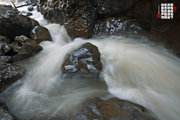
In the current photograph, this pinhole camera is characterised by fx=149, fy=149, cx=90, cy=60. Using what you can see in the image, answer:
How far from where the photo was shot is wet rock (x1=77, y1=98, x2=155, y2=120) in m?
2.54

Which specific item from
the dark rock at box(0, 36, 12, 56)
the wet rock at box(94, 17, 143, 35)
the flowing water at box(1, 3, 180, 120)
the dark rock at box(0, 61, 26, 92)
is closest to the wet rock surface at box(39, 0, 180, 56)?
the wet rock at box(94, 17, 143, 35)

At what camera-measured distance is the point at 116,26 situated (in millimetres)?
5836

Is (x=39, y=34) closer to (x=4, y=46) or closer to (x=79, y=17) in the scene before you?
(x=4, y=46)

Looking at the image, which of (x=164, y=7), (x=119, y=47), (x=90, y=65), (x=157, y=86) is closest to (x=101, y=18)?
(x=119, y=47)

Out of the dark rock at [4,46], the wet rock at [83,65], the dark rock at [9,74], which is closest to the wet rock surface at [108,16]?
the wet rock at [83,65]

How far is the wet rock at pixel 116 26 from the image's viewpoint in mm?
5633

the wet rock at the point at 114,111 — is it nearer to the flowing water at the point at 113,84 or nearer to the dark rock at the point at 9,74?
the flowing water at the point at 113,84

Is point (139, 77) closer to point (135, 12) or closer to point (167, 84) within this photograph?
point (167, 84)

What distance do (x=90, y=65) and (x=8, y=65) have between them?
252 cm

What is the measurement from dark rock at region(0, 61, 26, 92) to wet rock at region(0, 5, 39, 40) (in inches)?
90.5

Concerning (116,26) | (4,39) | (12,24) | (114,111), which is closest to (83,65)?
(114,111)

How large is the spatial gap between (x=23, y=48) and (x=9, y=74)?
1.48m

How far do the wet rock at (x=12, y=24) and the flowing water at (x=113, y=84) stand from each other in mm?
1713

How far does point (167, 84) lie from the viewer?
362 cm
